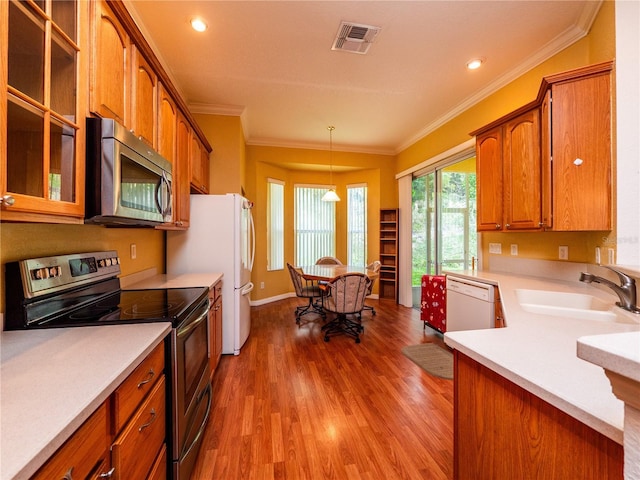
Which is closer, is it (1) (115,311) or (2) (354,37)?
(1) (115,311)

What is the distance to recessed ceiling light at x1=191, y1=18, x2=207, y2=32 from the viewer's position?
213cm

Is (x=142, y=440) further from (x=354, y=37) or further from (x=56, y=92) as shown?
(x=354, y=37)

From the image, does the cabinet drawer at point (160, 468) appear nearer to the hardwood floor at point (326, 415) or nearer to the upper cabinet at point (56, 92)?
the hardwood floor at point (326, 415)

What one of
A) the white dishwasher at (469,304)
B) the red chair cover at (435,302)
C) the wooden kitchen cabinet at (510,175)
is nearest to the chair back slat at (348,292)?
the red chair cover at (435,302)

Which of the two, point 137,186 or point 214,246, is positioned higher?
point 137,186

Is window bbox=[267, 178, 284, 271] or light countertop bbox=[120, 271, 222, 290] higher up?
window bbox=[267, 178, 284, 271]

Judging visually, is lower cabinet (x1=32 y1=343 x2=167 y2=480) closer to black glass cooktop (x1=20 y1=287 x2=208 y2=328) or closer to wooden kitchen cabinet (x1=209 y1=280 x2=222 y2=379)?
black glass cooktop (x1=20 y1=287 x2=208 y2=328)

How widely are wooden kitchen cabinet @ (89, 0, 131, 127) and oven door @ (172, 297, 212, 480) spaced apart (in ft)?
3.63

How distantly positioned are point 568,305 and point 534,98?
6.45 ft

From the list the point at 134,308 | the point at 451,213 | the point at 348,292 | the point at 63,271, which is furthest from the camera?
the point at 451,213

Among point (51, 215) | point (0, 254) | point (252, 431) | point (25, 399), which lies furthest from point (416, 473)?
point (0, 254)

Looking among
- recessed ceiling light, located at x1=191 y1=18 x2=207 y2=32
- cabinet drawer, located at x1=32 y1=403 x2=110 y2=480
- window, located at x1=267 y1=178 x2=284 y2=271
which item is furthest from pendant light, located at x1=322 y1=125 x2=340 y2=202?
cabinet drawer, located at x1=32 y1=403 x2=110 y2=480

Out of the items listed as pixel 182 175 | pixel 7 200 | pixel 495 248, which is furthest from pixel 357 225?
pixel 7 200

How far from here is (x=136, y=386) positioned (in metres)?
0.94
